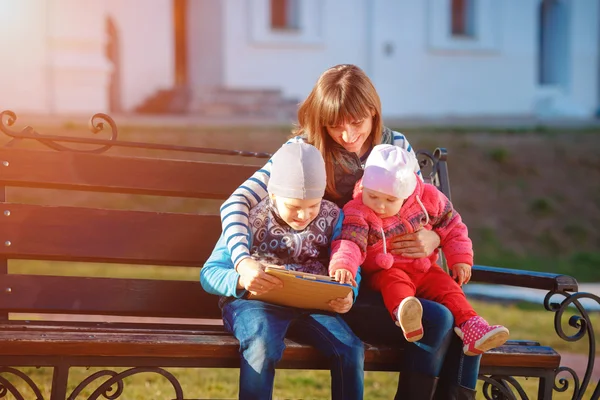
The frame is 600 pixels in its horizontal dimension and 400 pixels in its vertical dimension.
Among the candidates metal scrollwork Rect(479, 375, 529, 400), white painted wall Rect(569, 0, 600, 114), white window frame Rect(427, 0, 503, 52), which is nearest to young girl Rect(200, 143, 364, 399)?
metal scrollwork Rect(479, 375, 529, 400)

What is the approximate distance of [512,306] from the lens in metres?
7.98

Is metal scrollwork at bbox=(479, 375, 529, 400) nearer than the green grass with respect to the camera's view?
Yes

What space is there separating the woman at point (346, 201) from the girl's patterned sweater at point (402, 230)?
0.15 ft

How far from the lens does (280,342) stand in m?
3.10

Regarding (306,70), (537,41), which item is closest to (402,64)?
(306,70)

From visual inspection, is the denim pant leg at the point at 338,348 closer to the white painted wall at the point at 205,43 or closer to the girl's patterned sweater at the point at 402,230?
the girl's patterned sweater at the point at 402,230

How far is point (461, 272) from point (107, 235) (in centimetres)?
140

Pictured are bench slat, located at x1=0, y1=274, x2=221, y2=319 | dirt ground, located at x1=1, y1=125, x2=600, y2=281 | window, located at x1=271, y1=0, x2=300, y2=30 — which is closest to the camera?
bench slat, located at x1=0, y1=274, x2=221, y2=319

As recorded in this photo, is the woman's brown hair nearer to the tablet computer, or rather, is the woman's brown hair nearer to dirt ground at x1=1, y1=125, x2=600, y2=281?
the tablet computer

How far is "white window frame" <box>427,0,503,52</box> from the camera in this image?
19219mm

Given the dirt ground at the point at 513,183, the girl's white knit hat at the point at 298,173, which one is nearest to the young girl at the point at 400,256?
the girl's white knit hat at the point at 298,173

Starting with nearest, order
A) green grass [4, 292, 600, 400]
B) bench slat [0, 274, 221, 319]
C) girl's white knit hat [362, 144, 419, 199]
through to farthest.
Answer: girl's white knit hat [362, 144, 419, 199]
bench slat [0, 274, 221, 319]
green grass [4, 292, 600, 400]

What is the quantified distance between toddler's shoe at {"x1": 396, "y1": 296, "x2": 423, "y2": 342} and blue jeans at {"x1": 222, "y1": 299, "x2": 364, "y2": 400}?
0.16m

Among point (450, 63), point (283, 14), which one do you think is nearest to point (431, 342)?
point (283, 14)
